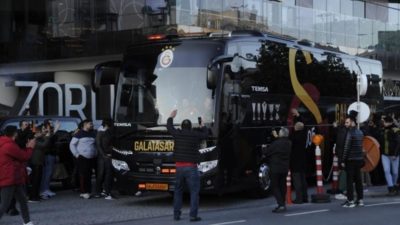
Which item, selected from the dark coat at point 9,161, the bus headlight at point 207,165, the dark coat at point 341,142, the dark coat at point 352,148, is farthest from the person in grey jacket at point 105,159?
the dark coat at point 352,148

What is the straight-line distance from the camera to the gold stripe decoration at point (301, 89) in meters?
16.1

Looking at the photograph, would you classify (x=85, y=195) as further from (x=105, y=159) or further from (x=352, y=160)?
(x=352, y=160)

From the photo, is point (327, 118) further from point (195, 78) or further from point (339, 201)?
point (195, 78)

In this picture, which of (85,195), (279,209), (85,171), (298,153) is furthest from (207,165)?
(85,195)

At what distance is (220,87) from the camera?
13.1 meters

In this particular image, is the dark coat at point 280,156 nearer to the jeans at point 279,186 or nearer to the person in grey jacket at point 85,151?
the jeans at point 279,186

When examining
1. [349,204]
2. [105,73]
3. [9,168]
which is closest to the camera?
[9,168]

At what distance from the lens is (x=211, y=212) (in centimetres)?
1294

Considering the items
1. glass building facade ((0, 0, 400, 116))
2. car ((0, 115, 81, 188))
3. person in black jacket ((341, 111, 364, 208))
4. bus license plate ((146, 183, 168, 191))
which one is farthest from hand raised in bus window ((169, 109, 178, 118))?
glass building facade ((0, 0, 400, 116))

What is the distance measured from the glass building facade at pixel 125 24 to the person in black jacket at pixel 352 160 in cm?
1535

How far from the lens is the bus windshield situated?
13.1 m

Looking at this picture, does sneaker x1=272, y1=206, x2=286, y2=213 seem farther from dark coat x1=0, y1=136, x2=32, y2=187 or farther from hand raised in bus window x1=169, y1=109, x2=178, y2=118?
dark coat x1=0, y1=136, x2=32, y2=187

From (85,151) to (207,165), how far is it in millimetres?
3380

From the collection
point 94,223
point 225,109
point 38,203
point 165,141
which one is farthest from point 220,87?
point 38,203
